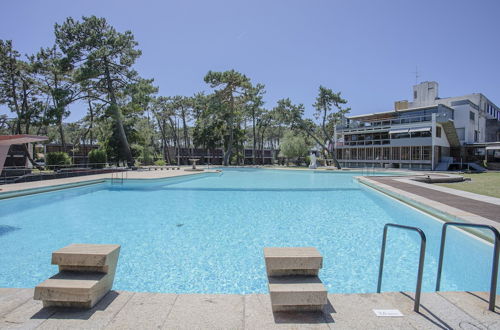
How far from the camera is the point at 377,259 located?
15.3 ft

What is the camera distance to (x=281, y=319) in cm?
194

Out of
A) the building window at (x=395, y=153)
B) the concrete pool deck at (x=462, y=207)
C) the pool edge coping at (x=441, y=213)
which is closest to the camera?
the pool edge coping at (x=441, y=213)

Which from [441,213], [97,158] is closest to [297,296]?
[441,213]

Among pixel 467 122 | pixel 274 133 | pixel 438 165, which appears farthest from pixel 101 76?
pixel 274 133

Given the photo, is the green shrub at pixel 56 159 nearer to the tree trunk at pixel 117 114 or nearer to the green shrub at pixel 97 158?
the green shrub at pixel 97 158

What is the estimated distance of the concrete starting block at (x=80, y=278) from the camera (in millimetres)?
1977

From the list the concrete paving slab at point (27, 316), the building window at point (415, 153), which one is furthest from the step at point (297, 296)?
the building window at point (415, 153)

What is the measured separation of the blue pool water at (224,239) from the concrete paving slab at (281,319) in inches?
66.3

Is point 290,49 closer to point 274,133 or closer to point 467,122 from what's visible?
point 467,122

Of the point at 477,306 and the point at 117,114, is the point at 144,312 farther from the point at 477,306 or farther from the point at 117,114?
the point at 117,114

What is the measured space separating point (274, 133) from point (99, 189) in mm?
50196

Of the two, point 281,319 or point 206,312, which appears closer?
point 281,319

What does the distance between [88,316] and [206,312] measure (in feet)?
2.83

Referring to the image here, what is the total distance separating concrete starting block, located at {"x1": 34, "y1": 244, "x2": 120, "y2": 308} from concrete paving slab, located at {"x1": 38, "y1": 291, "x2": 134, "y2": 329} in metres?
0.05
